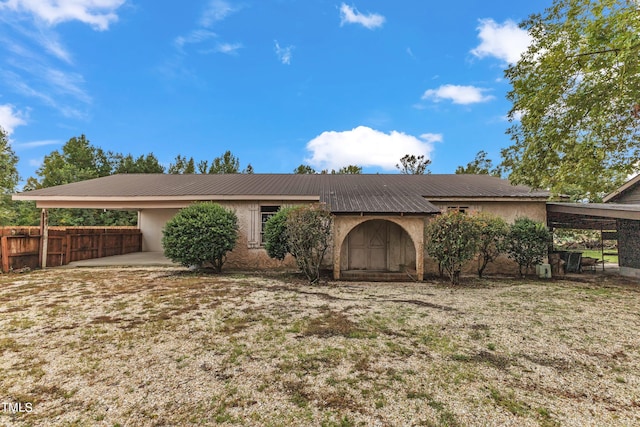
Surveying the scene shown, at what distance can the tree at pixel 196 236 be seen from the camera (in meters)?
9.05

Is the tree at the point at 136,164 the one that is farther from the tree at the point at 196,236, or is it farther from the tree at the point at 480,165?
the tree at the point at 480,165

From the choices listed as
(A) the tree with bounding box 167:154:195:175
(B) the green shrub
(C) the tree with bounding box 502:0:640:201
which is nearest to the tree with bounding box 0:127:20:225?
(A) the tree with bounding box 167:154:195:175

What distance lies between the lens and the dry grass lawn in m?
2.55

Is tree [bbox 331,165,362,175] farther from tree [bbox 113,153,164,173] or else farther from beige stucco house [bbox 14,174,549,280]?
beige stucco house [bbox 14,174,549,280]

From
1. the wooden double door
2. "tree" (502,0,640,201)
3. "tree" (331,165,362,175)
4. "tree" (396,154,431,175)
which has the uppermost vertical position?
"tree" (396,154,431,175)

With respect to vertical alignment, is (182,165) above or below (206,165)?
above

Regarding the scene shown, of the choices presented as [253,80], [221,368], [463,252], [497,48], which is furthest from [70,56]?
[497,48]

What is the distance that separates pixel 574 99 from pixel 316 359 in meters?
10.8

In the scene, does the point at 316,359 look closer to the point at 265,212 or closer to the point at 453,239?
the point at 453,239

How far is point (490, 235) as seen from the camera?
884 centimetres

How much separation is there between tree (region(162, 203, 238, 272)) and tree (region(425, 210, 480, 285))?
21.1 feet

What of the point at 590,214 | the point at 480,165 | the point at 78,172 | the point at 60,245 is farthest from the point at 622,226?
the point at 78,172

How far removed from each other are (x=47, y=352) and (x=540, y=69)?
1333 cm

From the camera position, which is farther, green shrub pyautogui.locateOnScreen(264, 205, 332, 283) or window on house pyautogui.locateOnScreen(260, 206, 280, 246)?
window on house pyautogui.locateOnScreen(260, 206, 280, 246)
